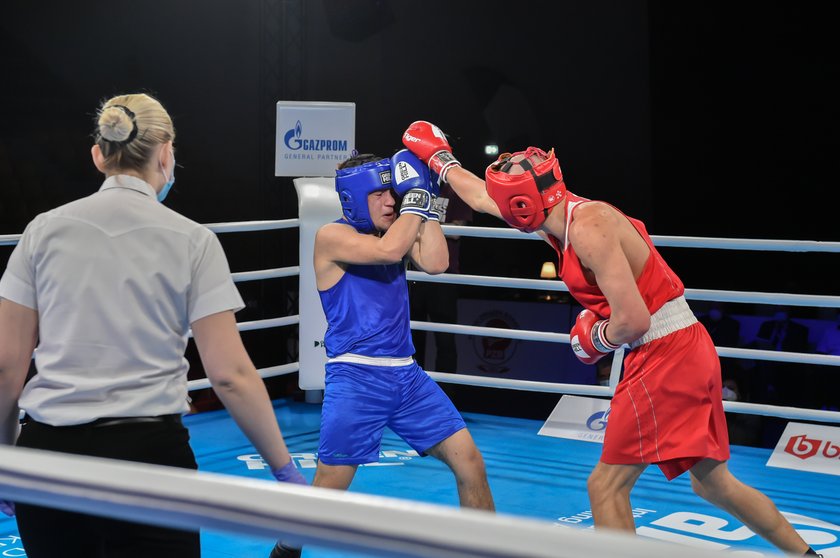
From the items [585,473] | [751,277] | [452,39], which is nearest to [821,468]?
[585,473]

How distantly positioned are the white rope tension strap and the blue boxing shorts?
1848mm

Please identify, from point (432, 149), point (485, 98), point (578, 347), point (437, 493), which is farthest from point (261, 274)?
point (485, 98)

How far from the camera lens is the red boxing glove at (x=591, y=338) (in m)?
2.55

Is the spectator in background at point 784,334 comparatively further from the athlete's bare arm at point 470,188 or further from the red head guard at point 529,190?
the red head guard at point 529,190

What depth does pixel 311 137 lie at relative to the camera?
205 inches

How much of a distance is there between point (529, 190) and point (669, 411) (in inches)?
25.7

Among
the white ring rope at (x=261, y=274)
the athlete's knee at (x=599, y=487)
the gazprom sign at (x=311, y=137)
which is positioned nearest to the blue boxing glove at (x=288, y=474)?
the athlete's knee at (x=599, y=487)

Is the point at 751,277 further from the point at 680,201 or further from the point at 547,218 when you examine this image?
the point at 547,218

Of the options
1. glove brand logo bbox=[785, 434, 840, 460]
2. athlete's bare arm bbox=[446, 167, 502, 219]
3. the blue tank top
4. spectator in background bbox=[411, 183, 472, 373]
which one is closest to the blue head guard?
the blue tank top

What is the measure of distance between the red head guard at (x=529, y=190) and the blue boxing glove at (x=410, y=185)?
0.45m

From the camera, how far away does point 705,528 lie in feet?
11.3

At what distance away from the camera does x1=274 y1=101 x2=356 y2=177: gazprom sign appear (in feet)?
17.0

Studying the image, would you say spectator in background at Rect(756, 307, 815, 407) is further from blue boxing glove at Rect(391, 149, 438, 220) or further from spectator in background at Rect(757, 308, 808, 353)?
blue boxing glove at Rect(391, 149, 438, 220)

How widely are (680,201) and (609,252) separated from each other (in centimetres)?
613
